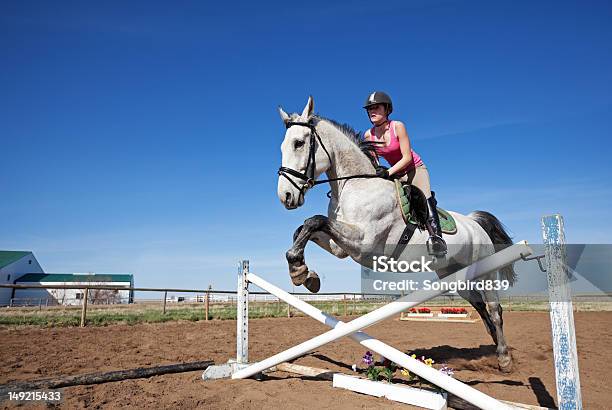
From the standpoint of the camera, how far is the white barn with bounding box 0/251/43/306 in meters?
37.5

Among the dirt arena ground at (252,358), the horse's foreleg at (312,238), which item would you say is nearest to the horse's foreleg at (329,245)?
the horse's foreleg at (312,238)

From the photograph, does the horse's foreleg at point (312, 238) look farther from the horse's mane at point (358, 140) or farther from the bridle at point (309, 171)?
the horse's mane at point (358, 140)

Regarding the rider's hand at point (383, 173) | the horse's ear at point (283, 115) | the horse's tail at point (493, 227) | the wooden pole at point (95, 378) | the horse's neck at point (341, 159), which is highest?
the horse's ear at point (283, 115)

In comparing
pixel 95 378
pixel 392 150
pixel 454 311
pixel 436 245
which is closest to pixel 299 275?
pixel 436 245

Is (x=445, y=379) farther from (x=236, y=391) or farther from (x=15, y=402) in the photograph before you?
(x=15, y=402)

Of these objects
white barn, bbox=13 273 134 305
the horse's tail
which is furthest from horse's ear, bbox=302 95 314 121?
white barn, bbox=13 273 134 305

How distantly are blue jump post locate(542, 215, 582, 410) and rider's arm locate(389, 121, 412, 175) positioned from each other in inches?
56.8

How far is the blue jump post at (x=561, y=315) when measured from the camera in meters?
2.19

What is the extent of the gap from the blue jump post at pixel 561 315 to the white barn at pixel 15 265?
44746 mm

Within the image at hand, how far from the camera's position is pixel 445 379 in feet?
8.79

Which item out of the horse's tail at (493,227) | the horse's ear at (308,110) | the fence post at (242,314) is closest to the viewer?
the horse's ear at (308,110)

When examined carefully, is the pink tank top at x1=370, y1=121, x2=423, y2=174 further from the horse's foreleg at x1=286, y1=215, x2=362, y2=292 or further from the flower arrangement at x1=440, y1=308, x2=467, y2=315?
the flower arrangement at x1=440, y1=308, x2=467, y2=315

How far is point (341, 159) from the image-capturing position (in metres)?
3.74

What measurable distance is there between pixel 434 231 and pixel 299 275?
1550 millimetres
